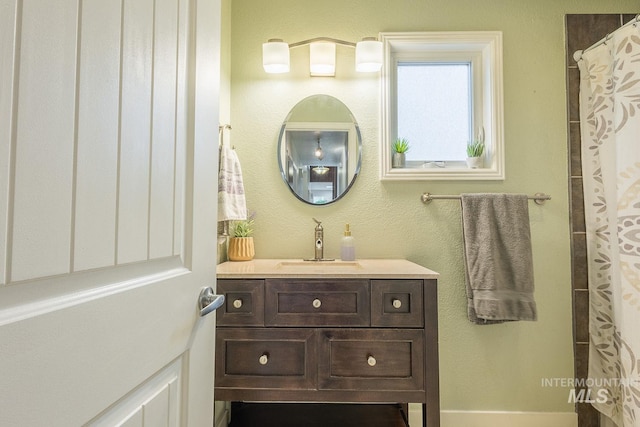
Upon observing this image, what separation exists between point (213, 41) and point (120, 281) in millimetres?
614

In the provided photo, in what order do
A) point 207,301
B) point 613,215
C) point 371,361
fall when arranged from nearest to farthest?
point 207,301 < point 371,361 < point 613,215

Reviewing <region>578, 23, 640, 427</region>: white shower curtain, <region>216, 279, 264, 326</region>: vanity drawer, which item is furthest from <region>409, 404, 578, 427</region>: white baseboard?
<region>216, 279, 264, 326</region>: vanity drawer

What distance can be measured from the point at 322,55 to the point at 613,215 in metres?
1.59

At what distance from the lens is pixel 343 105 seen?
1871 millimetres

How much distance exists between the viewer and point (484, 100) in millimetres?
1892

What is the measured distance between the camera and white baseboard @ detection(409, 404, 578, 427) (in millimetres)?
1736

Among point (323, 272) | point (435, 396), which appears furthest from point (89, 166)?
point (435, 396)

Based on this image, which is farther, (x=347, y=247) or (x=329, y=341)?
(x=347, y=247)

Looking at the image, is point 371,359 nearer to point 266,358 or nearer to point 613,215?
point 266,358

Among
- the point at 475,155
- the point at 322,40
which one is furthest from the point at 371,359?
the point at 322,40

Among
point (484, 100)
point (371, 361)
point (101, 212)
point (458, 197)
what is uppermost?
point (484, 100)

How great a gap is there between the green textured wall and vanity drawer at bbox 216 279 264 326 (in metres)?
0.51

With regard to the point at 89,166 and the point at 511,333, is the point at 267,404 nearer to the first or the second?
the point at 511,333

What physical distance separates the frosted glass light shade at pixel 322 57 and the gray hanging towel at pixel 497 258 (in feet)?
3.17
